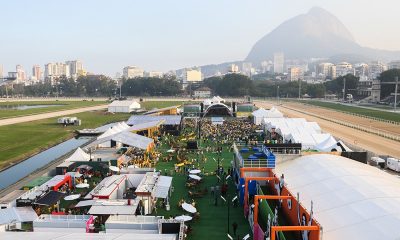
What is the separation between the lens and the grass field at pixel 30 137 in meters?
34.3

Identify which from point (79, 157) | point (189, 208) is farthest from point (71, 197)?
point (79, 157)

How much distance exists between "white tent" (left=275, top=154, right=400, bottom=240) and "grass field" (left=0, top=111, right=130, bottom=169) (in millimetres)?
23519

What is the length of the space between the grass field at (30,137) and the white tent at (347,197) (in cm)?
2352

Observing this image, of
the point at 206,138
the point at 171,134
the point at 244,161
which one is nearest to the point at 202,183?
the point at 244,161

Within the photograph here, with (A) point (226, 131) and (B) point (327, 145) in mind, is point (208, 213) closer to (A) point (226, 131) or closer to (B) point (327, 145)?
(B) point (327, 145)

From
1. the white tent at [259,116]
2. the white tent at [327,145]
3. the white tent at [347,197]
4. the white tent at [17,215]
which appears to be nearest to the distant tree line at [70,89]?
the white tent at [259,116]

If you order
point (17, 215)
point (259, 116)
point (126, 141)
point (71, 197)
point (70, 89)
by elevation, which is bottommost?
point (71, 197)

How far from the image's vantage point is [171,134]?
1735 inches

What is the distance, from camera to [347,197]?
1388 centimetres

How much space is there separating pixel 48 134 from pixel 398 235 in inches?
1722

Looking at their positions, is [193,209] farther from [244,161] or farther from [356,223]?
[356,223]

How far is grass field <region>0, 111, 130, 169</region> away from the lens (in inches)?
1351

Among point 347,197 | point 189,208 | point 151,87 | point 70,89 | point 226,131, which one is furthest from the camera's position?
point 70,89

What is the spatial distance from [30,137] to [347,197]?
128ft
